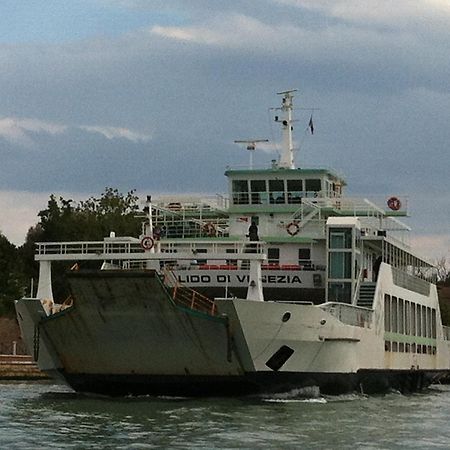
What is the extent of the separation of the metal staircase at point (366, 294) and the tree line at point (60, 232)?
1106 inches

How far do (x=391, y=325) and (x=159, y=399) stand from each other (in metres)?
12.3

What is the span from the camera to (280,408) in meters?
35.8

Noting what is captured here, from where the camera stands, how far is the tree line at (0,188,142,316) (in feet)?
253

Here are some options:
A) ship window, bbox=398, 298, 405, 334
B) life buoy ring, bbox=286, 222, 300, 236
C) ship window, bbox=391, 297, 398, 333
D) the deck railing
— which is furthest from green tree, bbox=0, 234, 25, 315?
the deck railing

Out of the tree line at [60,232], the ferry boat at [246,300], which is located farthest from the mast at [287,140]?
the tree line at [60,232]

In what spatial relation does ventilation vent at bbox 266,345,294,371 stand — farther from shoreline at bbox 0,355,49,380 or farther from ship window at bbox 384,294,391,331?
shoreline at bbox 0,355,49,380

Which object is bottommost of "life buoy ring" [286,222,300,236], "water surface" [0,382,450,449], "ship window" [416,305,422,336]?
"water surface" [0,382,450,449]

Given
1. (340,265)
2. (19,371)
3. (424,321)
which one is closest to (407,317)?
(424,321)

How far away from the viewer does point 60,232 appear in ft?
289

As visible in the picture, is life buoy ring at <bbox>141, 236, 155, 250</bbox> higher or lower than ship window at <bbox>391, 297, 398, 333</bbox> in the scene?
higher

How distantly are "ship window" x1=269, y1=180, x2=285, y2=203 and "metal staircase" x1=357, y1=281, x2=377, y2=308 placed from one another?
17.1 ft

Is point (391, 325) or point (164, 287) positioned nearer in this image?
point (164, 287)

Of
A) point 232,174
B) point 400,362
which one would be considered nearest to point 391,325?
point 400,362

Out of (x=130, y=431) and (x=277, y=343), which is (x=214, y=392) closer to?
(x=277, y=343)
